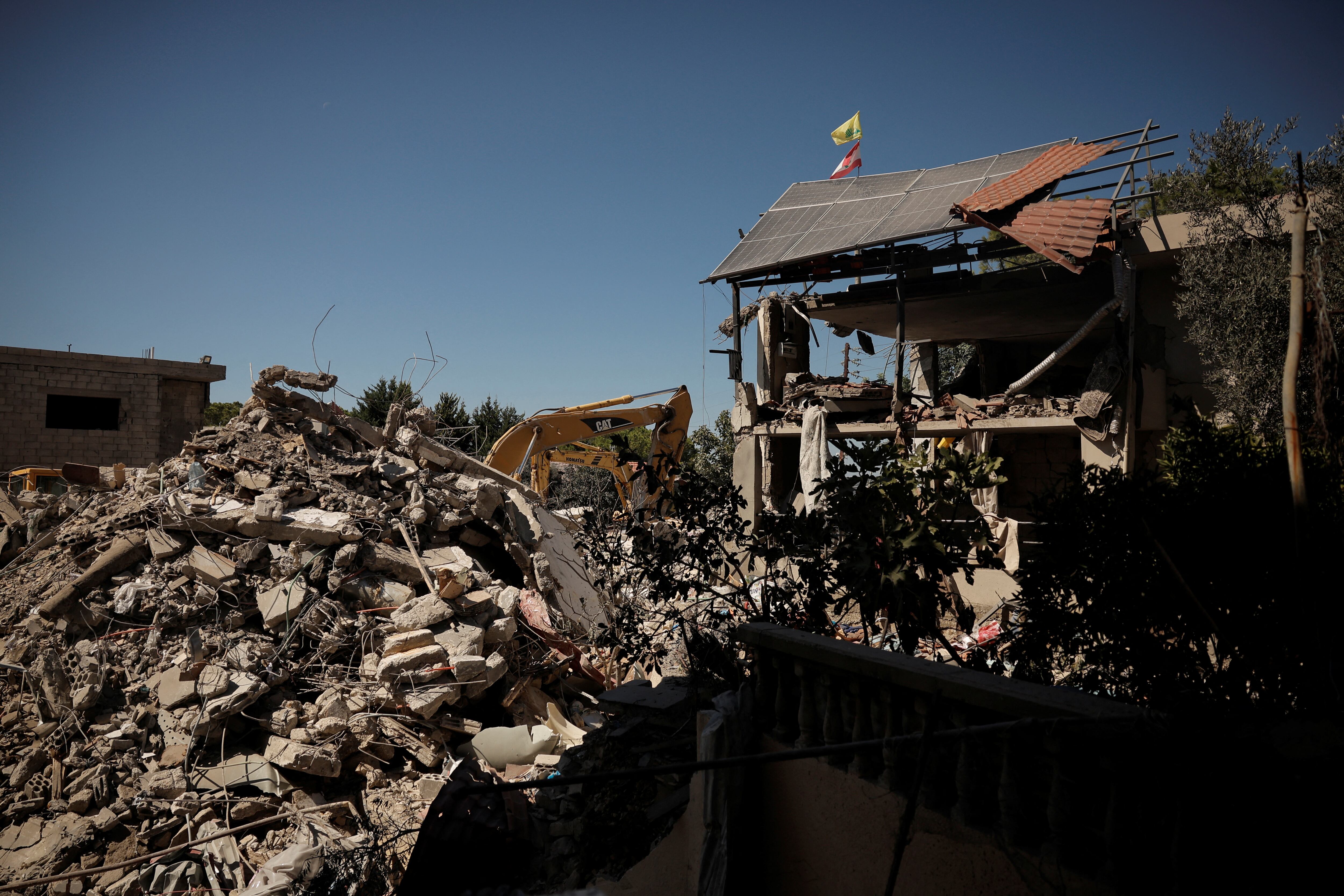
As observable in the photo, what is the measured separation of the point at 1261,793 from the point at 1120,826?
47cm

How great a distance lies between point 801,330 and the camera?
47.2ft

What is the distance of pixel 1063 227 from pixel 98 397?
64.3 ft

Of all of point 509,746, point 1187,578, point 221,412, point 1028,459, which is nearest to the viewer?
point 1187,578

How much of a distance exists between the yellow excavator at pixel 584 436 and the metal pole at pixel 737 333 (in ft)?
4.25

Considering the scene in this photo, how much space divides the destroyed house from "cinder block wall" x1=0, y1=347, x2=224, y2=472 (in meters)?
13.3

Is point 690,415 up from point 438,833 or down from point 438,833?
up

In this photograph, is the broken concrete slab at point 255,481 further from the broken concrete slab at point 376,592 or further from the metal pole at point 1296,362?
the metal pole at point 1296,362

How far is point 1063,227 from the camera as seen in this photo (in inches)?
396

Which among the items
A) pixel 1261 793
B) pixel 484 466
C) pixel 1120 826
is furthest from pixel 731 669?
pixel 484 466

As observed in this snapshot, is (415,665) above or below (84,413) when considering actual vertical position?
below

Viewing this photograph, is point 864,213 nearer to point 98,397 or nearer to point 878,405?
point 878,405

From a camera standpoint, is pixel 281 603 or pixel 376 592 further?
pixel 376 592

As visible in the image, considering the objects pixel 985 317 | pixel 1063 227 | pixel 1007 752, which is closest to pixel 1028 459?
pixel 985 317

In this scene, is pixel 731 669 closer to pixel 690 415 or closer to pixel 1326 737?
pixel 1326 737
